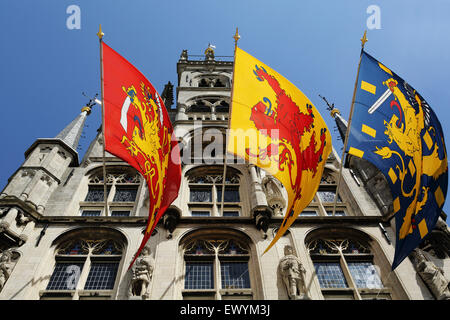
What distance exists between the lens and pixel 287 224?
1055 cm

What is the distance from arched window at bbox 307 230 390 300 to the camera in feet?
41.5

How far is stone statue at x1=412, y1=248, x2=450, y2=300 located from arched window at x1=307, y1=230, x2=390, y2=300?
1.48 meters

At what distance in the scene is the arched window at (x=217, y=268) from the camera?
40.5 feet

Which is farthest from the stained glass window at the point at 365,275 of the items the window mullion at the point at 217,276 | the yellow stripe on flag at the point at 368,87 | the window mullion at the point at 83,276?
the window mullion at the point at 83,276

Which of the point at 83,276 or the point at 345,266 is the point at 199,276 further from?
the point at 345,266

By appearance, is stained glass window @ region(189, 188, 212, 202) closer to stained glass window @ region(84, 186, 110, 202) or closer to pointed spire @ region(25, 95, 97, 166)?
stained glass window @ region(84, 186, 110, 202)

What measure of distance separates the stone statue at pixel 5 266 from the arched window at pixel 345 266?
11317 mm

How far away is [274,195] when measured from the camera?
17.6m

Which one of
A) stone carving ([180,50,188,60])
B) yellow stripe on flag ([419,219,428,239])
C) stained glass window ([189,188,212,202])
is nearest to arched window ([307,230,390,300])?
yellow stripe on flag ([419,219,428,239])

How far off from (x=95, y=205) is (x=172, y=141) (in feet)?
23.0
